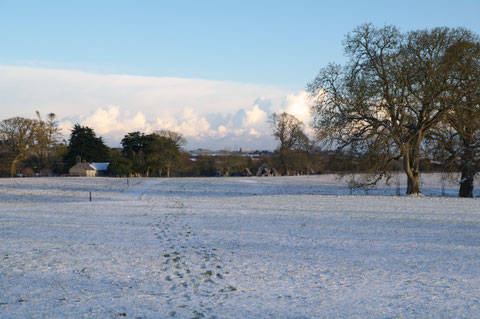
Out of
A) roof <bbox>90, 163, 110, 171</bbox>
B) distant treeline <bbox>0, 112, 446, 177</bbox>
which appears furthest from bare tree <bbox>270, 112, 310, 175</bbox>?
roof <bbox>90, 163, 110, 171</bbox>

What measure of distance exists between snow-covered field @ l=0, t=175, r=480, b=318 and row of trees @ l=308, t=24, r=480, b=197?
7.84 meters

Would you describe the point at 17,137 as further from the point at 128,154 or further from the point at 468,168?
the point at 468,168

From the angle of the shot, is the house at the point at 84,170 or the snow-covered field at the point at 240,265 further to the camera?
the house at the point at 84,170

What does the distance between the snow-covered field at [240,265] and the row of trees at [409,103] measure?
7839mm

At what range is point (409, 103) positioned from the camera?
24.0 meters

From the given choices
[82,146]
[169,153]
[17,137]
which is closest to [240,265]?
[17,137]

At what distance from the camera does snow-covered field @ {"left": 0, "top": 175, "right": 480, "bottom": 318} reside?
676cm

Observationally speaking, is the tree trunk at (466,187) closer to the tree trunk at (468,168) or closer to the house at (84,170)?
the tree trunk at (468,168)

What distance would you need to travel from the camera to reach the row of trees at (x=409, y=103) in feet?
76.0

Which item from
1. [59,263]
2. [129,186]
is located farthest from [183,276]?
[129,186]

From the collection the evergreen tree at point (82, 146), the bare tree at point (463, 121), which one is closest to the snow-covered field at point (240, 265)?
the bare tree at point (463, 121)

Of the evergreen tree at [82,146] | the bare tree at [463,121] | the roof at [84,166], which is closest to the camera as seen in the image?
the bare tree at [463,121]

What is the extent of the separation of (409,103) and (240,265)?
1866 cm

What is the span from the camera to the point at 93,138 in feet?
223
